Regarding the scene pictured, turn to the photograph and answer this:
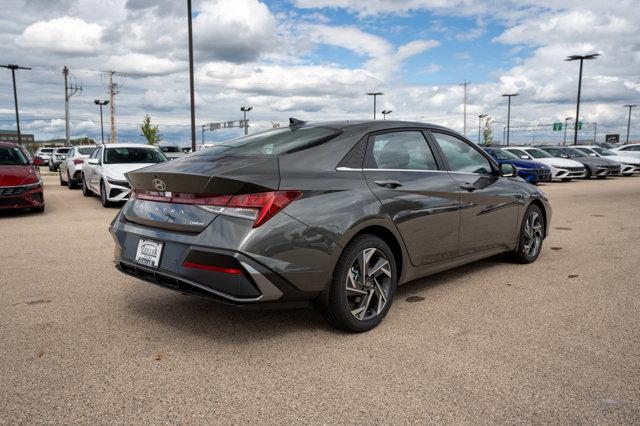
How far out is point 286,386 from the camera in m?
2.92

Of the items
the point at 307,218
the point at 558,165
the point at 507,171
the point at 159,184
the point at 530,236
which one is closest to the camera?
the point at 307,218

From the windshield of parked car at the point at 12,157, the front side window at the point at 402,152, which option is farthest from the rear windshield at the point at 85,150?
the front side window at the point at 402,152

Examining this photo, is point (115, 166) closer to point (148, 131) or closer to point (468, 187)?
point (468, 187)

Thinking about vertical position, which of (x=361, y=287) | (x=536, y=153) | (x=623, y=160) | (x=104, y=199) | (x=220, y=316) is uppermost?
(x=536, y=153)

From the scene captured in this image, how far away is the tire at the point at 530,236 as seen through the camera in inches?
226

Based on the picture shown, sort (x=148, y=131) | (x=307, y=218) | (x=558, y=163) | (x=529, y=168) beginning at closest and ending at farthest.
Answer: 1. (x=307, y=218)
2. (x=529, y=168)
3. (x=558, y=163)
4. (x=148, y=131)

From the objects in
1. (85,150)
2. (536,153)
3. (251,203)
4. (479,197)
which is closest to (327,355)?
(251,203)

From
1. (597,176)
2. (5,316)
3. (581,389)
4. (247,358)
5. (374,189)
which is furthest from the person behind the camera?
(597,176)

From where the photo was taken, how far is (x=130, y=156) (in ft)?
41.4

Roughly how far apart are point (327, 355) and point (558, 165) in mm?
20205

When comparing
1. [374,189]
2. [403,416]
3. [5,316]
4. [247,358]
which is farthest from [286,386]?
[5,316]

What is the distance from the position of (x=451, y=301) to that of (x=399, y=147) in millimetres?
1407

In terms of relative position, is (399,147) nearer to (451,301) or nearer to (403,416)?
(451,301)

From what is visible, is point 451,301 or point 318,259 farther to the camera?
point 451,301
